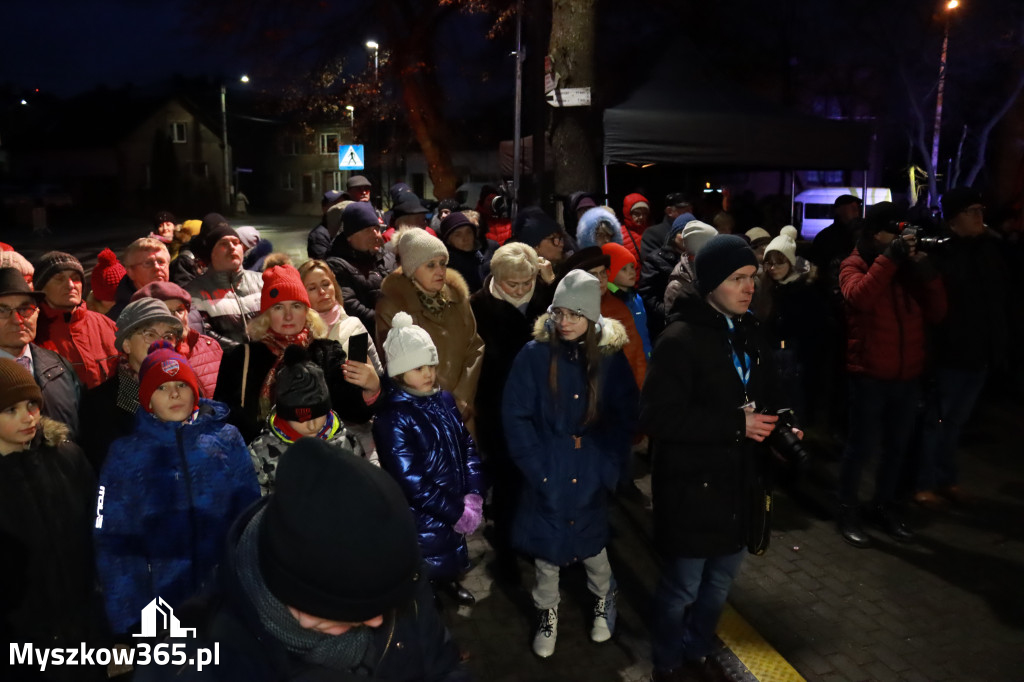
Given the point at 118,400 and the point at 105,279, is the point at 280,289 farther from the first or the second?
the point at 105,279

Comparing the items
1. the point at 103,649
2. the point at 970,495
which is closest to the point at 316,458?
the point at 103,649

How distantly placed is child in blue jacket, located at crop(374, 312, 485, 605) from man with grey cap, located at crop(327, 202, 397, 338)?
2.20 metres

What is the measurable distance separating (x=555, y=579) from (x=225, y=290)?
3.00 meters

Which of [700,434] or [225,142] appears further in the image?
[225,142]

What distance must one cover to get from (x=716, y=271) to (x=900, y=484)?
11.1 ft

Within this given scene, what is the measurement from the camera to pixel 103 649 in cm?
324

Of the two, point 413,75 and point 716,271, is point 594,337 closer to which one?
point 716,271

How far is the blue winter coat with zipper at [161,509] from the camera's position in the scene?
2.96 meters

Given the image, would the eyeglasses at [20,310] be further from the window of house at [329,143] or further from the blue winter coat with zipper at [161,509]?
the window of house at [329,143]

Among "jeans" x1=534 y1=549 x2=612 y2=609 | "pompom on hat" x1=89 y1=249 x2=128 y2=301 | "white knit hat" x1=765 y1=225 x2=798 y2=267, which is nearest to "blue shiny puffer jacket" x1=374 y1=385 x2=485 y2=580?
"jeans" x1=534 y1=549 x2=612 y2=609

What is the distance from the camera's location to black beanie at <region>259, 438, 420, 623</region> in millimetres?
1420

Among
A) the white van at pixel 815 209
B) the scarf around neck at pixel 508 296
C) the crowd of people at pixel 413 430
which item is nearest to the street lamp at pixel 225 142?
the white van at pixel 815 209

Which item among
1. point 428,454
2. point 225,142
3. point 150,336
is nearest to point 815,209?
point 428,454

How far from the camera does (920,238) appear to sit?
479 centimetres
